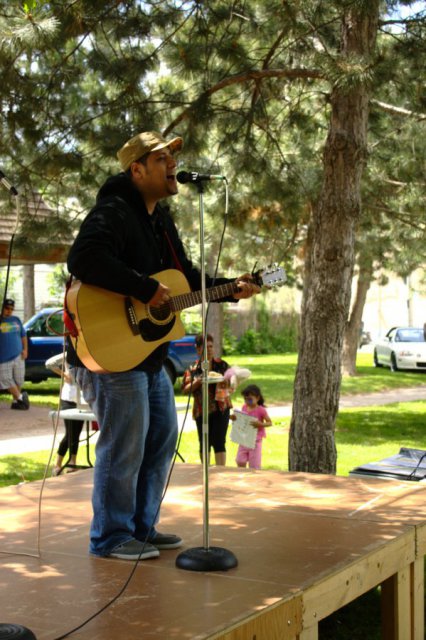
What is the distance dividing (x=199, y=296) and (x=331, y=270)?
3734mm

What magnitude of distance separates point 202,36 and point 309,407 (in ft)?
11.6

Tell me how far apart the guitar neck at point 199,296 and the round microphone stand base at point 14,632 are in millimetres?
1614

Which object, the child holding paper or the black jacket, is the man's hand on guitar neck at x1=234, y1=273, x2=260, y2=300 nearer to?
the black jacket

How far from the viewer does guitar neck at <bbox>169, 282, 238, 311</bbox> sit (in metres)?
4.12

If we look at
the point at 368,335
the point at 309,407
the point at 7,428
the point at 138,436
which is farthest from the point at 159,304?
the point at 368,335

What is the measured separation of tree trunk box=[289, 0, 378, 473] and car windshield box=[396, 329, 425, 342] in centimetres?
1781

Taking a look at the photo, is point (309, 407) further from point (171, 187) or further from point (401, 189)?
point (401, 189)

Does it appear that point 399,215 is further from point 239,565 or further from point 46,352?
point 239,565

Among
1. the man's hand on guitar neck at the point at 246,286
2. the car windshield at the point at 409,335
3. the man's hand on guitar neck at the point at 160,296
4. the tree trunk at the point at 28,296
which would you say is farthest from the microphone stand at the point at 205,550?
the tree trunk at the point at 28,296

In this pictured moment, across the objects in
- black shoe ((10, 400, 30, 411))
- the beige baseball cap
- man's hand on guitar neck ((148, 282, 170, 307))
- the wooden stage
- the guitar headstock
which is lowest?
black shoe ((10, 400, 30, 411))

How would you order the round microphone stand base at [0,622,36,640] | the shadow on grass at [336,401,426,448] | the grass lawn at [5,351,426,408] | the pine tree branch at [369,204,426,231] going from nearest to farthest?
the round microphone stand base at [0,622,36,640], the shadow on grass at [336,401,426,448], the pine tree branch at [369,204,426,231], the grass lawn at [5,351,426,408]

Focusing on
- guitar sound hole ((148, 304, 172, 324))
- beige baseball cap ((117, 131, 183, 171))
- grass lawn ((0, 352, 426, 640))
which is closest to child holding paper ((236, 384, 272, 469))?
grass lawn ((0, 352, 426, 640))

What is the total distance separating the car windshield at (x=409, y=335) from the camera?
82.4 feet

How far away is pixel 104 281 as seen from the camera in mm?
3799
